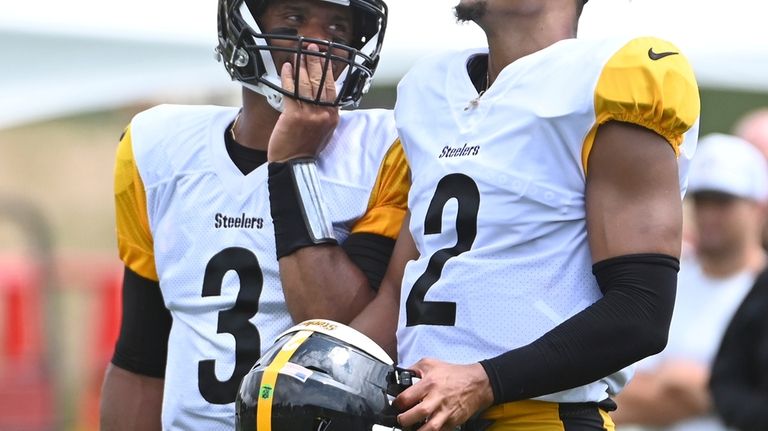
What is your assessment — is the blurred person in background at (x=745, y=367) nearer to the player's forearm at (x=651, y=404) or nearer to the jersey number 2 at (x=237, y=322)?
the player's forearm at (x=651, y=404)

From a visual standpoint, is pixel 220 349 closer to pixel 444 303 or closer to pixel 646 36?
pixel 444 303

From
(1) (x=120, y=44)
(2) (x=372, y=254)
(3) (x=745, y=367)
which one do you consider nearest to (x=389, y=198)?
(2) (x=372, y=254)

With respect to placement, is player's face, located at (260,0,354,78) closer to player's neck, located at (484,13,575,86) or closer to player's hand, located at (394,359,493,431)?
player's neck, located at (484,13,575,86)

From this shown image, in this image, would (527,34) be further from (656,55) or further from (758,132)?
(758,132)

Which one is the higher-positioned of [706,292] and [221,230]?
[221,230]

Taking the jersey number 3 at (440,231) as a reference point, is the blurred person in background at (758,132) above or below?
below

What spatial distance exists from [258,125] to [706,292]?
9.24 feet

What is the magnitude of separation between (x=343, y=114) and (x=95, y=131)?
15.1 metres

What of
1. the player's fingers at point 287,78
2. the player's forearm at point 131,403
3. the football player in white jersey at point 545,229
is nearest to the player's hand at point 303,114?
the player's fingers at point 287,78

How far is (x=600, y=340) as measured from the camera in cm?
258

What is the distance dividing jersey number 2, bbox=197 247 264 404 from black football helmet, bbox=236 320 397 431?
478 mm

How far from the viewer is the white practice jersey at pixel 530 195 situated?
104 inches

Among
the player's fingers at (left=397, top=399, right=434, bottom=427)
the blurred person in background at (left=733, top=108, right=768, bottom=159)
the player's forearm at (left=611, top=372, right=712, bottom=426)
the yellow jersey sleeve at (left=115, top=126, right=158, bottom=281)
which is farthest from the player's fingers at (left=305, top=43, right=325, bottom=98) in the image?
the blurred person in background at (left=733, top=108, right=768, bottom=159)

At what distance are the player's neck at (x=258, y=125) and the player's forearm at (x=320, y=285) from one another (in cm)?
40
